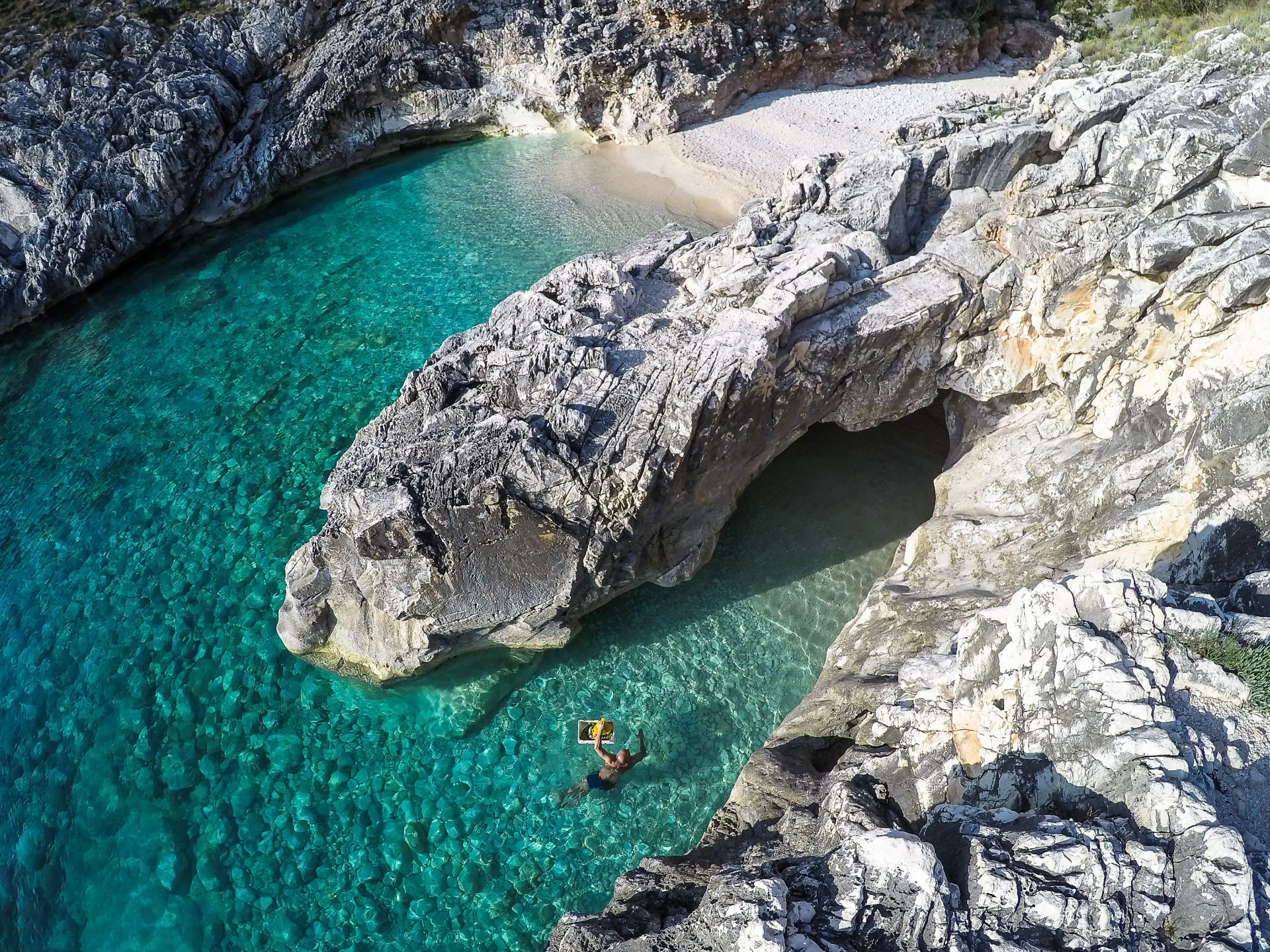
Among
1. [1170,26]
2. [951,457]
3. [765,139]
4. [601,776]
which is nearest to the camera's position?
[601,776]

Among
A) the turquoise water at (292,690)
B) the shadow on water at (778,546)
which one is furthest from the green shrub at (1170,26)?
the turquoise water at (292,690)

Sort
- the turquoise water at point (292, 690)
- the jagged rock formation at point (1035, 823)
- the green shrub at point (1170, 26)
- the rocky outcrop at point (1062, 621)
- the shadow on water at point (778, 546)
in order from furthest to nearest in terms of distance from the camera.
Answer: the green shrub at point (1170, 26) < the shadow on water at point (778, 546) < the turquoise water at point (292, 690) < the rocky outcrop at point (1062, 621) < the jagged rock formation at point (1035, 823)

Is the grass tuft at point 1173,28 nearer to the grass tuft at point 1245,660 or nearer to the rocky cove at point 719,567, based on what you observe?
the rocky cove at point 719,567

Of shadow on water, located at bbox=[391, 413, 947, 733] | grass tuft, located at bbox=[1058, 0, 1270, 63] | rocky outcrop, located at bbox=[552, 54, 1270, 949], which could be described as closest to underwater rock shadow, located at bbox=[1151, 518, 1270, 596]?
rocky outcrop, located at bbox=[552, 54, 1270, 949]

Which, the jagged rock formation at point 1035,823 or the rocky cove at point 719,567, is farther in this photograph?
the rocky cove at point 719,567

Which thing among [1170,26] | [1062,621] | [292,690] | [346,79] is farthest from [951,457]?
[346,79]

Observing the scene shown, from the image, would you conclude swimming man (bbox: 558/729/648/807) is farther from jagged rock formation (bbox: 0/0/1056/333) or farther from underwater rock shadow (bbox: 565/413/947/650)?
jagged rock formation (bbox: 0/0/1056/333)

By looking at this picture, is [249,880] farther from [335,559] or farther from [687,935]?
[687,935]

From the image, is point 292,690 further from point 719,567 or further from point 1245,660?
point 1245,660
